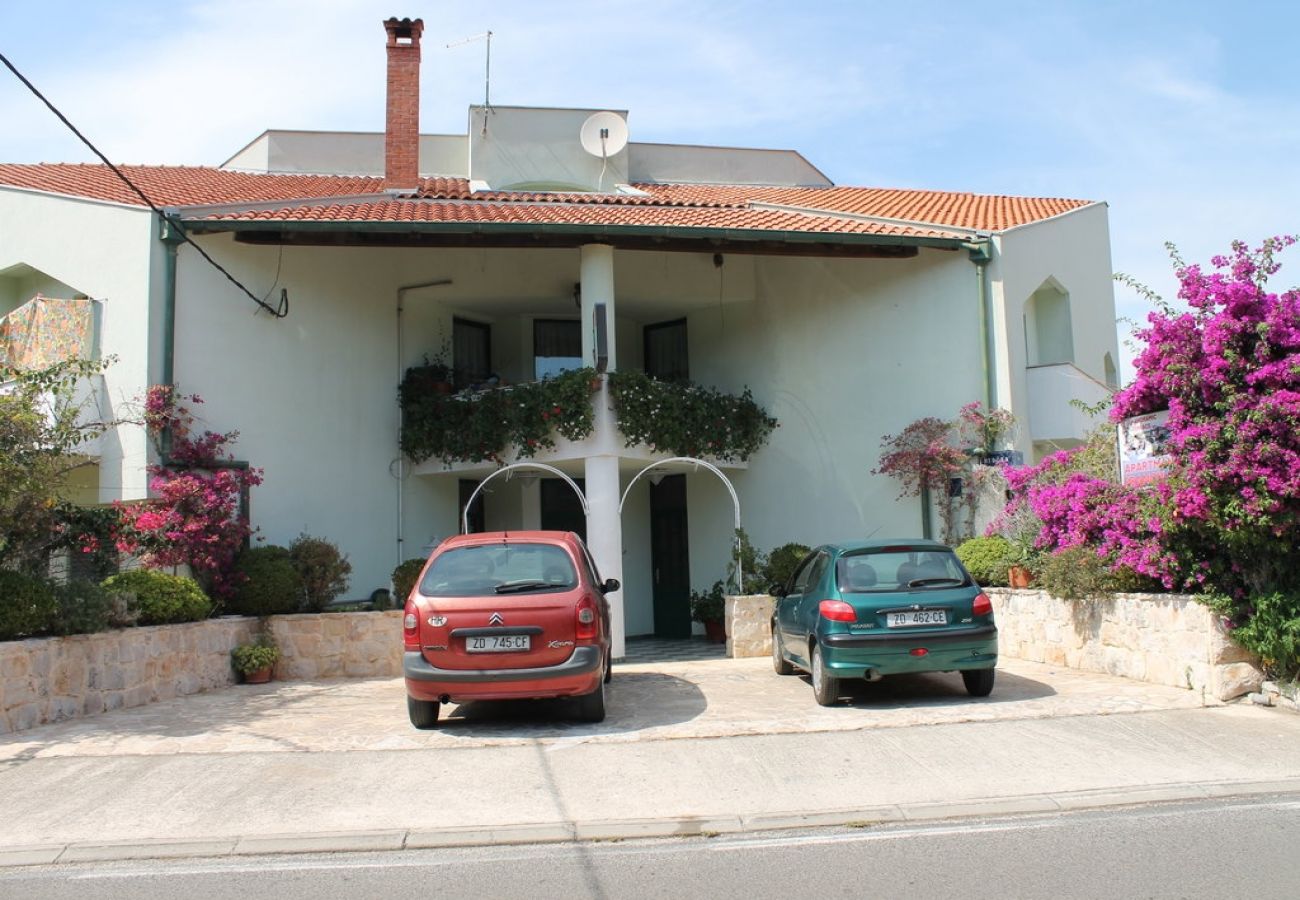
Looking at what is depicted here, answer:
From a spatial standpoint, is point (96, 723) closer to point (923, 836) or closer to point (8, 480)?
point (8, 480)

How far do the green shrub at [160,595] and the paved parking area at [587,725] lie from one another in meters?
0.89

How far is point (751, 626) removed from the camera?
14312mm

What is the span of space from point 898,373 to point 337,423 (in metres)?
8.23

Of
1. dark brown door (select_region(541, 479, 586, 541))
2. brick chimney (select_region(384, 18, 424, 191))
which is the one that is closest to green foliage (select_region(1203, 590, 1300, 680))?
dark brown door (select_region(541, 479, 586, 541))

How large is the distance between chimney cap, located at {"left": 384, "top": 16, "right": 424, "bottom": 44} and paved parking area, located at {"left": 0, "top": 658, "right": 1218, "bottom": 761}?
12.2m

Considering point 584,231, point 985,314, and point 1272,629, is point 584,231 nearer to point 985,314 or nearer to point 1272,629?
point 985,314

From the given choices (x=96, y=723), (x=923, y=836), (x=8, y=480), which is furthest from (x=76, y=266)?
(x=923, y=836)

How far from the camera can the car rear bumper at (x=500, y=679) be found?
8.85 m

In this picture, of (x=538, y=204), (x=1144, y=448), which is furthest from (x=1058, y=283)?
(x=538, y=204)

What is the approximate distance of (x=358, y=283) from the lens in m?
16.5

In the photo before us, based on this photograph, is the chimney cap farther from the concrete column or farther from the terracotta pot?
the terracotta pot

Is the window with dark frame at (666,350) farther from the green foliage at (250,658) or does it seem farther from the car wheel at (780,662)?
the green foliage at (250,658)

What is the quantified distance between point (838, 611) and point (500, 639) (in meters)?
2.95

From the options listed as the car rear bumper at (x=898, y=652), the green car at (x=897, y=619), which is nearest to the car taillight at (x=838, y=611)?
the green car at (x=897, y=619)
